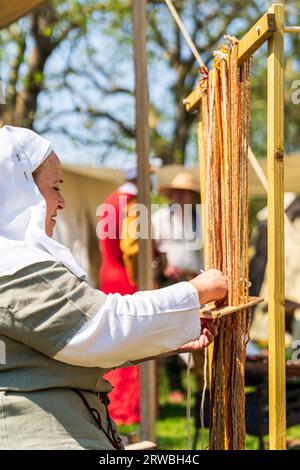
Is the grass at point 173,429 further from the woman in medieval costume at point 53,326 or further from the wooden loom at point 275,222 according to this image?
the woman in medieval costume at point 53,326

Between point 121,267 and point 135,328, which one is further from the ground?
point 121,267

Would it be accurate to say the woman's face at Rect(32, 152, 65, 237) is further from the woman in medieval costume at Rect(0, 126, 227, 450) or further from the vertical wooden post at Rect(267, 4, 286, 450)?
the vertical wooden post at Rect(267, 4, 286, 450)

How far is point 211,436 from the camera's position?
240cm

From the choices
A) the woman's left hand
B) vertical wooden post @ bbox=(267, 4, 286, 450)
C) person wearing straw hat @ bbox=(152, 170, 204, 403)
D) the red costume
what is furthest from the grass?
vertical wooden post @ bbox=(267, 4, 286, 450)

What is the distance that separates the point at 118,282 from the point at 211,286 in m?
2.94

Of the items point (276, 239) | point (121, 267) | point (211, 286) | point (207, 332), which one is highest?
point (121, 267)

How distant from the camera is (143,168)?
345 cm

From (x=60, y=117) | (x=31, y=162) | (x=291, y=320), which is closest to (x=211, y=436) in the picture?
(x=31, y=162)

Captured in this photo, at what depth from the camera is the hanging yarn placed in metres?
2.22

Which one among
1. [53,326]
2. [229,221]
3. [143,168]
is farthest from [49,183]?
[143,168]

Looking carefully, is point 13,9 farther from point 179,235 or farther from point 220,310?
point 179,235

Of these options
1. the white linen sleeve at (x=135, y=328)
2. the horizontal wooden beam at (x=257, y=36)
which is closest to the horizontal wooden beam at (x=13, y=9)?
the horizontal wooden beam at (x=257, y=36)

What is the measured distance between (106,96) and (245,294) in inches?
447

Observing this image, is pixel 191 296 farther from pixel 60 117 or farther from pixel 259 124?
pixel 259 124
